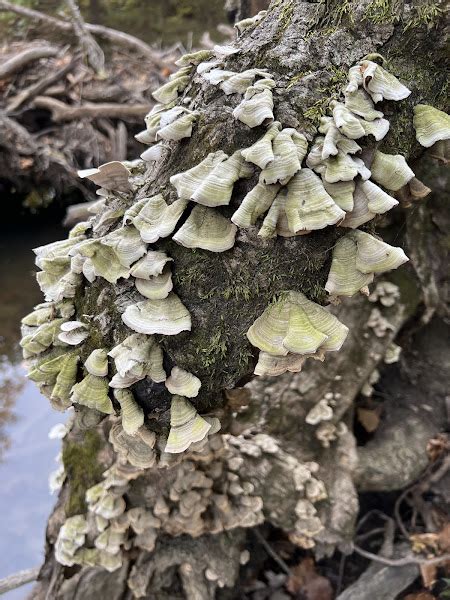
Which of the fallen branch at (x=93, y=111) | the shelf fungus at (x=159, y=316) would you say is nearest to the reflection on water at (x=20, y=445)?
the fallen branch at (x=93, y=111)

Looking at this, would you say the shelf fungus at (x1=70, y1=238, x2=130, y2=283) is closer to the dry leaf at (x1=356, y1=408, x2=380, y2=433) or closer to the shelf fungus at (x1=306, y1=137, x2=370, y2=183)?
the shelf fungus at (x1=306, y1=137, x2=370, y2=183)

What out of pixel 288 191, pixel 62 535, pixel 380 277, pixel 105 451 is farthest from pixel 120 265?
pixel 380 277

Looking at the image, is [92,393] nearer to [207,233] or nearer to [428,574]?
[207,233]

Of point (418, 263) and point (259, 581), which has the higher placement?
point (418, 263)

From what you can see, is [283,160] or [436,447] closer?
[283,160]

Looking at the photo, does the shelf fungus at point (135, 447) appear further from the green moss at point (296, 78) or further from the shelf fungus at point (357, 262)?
the green moss at point (296, 78)

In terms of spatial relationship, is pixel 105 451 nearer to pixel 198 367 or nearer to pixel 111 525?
pixel 111 525

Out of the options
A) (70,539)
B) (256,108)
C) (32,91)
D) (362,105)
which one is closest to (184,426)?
(256,108)

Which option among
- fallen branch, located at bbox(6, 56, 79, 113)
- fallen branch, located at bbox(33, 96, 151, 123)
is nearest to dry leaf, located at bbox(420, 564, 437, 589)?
fallen branch, located at bbox(33, 96, 151, 123)
